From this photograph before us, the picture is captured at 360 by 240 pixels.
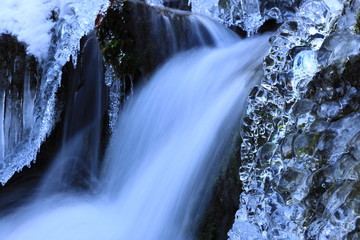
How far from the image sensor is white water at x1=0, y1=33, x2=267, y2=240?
2.91 meters

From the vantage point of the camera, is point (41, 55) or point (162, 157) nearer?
point (162, 157)

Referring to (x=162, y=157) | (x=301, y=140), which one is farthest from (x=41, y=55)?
(x=301, y=140)

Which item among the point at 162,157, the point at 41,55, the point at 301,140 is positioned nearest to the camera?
the point at 301,140

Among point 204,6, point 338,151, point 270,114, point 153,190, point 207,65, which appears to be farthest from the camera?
point 204,6

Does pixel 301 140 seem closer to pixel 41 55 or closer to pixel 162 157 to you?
pixel 162 157

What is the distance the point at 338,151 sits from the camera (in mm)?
2102

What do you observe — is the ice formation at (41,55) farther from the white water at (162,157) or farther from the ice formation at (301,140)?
the ice formation at (301,140)

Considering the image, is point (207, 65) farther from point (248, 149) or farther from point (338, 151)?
point (338, 151)

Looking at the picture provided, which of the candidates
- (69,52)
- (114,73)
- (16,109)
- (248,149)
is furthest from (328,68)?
(16,109)

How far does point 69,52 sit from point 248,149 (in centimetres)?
189

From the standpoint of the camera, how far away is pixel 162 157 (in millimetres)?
3234

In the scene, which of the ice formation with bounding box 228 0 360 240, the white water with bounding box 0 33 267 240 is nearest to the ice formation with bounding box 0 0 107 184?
the white water with bounding box 0 33 267 240

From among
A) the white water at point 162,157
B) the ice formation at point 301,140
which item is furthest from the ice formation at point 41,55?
the ice formation at point 301,140

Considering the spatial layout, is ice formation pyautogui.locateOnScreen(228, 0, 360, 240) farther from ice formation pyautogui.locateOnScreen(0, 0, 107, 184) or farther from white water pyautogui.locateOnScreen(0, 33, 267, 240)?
ice formation pyautogui.locateOnScreen(0, 0, 107, 184)
